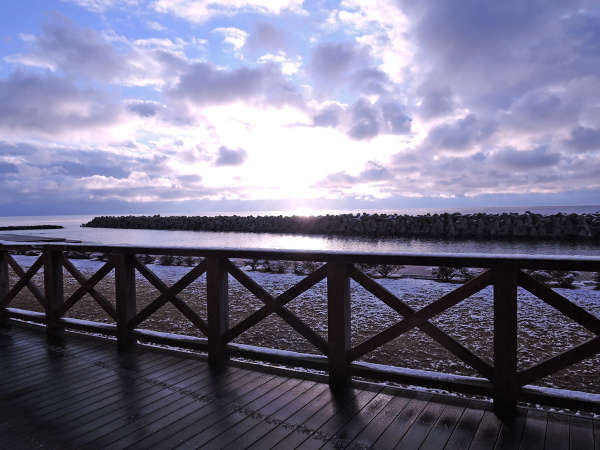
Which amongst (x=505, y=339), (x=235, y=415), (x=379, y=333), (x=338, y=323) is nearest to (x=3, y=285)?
(x=235, y=415)

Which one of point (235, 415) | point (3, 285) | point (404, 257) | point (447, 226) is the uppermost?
point (404, 257)

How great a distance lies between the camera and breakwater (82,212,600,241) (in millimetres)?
16969

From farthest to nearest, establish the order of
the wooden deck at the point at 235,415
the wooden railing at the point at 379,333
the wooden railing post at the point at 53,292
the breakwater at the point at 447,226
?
the breakwater at the point at 447,226, the wooden railing post at the point at 53,292, the wooden railing at the point at 379,333, the wooden deck at the point at 235,415

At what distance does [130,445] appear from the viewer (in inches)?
98.9

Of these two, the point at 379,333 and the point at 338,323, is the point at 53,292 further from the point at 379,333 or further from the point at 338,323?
the point at 379,333

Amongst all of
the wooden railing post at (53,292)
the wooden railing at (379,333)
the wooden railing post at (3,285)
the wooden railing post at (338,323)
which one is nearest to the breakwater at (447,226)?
the wooden railing at (379,333)

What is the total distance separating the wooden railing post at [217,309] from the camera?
392cm

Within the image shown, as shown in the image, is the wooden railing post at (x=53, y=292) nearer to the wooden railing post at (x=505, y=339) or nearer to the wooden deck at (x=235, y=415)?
the wooden deck at (x=235, y=415)

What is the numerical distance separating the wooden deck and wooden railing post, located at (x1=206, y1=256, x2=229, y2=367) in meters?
0.18

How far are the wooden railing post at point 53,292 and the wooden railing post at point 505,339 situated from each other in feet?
16.2

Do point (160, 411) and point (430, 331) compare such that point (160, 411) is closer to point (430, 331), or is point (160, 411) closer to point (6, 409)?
point (6, 409)

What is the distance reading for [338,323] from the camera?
3.40 meters

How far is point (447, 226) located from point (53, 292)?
59.4 ft

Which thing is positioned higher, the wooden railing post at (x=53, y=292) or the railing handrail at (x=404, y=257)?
the railing handrail at (x=404, y=257)
